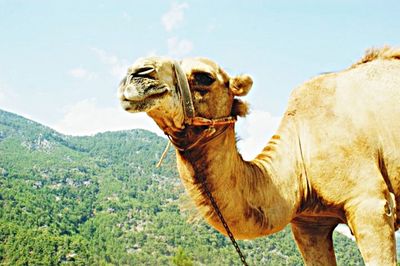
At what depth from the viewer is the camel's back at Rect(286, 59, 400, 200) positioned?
4.29 m

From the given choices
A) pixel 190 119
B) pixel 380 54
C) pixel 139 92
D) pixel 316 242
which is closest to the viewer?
pixel 139 92

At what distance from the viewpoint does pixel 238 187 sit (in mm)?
4094

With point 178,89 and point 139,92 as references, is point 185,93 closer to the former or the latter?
point 178,89

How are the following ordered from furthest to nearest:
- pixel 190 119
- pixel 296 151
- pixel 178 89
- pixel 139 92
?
pixel 296 151 → pixel 190 119 → pixel 178 89 → pixel 139 92

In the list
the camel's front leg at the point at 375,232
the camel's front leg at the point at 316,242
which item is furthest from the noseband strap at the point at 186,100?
the camel's front leg at the point at 316,242

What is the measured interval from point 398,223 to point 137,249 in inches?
6704

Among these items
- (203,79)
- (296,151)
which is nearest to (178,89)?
(203,79)

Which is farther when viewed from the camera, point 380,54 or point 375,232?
point 380,54

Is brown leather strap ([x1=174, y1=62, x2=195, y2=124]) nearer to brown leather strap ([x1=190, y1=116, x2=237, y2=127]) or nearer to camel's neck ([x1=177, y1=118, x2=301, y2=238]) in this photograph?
brown leather strap ([x1=190, y1=116, x2=237, y2=127])

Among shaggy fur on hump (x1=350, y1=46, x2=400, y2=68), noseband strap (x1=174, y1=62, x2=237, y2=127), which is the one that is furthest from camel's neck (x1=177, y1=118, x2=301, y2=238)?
shaggy fur on hump (x1=350, y1=46, x2=400, y2=68)

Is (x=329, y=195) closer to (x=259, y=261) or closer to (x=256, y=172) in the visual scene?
(x=256, y=172)

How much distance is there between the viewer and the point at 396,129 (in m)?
4.52

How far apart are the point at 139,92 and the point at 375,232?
1.99m

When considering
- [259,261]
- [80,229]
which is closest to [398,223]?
[259,261]
